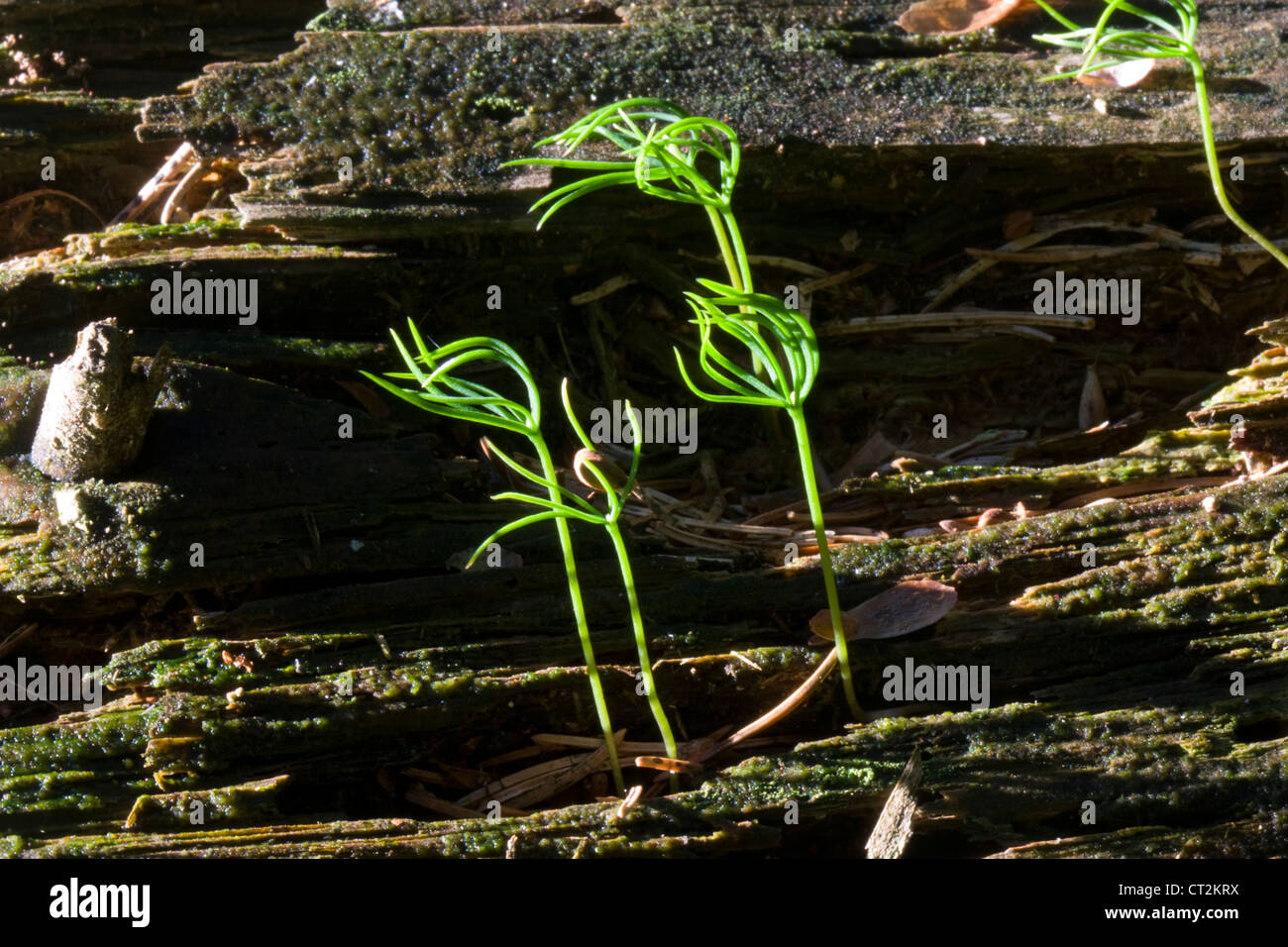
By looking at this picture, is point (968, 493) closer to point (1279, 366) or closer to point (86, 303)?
point (1279, 366)

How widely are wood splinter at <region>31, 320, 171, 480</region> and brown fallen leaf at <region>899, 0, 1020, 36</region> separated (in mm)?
2720

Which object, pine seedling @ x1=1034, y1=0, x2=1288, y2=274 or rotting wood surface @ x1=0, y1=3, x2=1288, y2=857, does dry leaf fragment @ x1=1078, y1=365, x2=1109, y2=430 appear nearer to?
rotting wood surface @ x1=0, y1=3, x2=1288, y2=857

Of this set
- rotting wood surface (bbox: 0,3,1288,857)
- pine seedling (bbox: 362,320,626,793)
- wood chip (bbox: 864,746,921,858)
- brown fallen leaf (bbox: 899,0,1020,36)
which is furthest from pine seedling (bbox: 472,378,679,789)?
brown fallen leaf (bbox: 899,0,1020,36)

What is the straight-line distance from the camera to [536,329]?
136 inches

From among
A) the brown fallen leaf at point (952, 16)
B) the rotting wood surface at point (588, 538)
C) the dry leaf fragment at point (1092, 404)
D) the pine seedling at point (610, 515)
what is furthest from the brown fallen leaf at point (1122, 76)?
the pine seedling at point (610, 515)

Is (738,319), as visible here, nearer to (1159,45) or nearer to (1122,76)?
(1159,45)

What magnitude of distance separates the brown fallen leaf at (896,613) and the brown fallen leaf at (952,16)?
2.14 m

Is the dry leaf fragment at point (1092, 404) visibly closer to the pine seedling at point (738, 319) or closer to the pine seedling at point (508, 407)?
the pine seedling at point (738, 319)

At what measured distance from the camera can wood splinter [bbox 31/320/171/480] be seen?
2650 millimetres

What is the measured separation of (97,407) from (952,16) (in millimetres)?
3057
